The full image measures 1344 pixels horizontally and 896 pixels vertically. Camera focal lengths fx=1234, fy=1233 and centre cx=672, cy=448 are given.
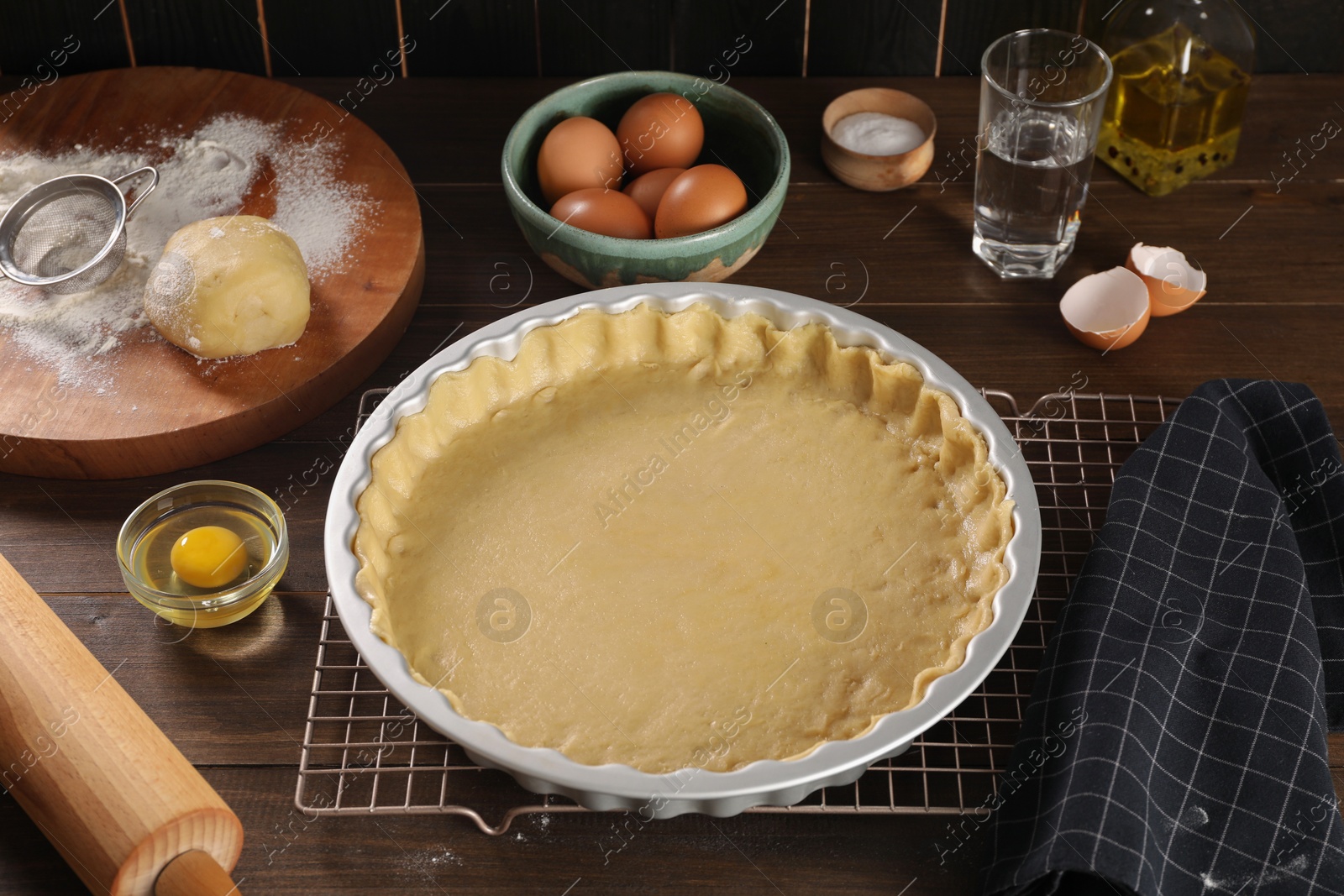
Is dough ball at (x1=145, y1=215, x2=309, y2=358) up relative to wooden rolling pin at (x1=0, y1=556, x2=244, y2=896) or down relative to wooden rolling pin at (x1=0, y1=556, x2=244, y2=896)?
up

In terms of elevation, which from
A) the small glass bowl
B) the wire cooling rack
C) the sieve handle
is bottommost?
the wire cooling rack

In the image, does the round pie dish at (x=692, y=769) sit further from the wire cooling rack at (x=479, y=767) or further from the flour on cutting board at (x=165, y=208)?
the flour on cutting board at (x=165, y=208)

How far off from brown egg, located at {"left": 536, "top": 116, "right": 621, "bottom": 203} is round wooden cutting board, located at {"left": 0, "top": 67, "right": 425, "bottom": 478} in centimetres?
18

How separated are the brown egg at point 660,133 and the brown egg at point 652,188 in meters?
0.03

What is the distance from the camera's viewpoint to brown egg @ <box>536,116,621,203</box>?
1.48 metres

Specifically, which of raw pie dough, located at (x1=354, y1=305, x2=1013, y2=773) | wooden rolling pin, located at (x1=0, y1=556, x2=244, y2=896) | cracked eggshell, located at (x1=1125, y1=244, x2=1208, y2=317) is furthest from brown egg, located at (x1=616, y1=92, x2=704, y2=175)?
wooden rolling pin, located at (x1=0, y1=556, x2=244, y2=896)

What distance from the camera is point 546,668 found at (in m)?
1.12

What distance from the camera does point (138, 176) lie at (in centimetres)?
157

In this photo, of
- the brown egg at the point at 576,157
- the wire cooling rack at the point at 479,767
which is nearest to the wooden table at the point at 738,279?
the wire cooling rack at the point at 479,767

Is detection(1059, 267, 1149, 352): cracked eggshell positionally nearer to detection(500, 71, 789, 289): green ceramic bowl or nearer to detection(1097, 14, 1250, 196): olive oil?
detection(1097, 14, 1250, 196): olive oil

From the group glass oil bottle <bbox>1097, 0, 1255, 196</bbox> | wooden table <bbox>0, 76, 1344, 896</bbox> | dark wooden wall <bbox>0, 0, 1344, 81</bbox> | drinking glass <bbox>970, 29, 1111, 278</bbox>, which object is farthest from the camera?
dark wooden wall <bbox>0, 0, 1344, 81</bbox>

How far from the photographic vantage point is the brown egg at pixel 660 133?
1509 millimetres

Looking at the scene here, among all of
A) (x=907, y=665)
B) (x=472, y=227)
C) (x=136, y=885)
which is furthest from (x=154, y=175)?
(x=907, y=665)

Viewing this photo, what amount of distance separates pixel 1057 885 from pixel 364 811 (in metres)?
0.58
